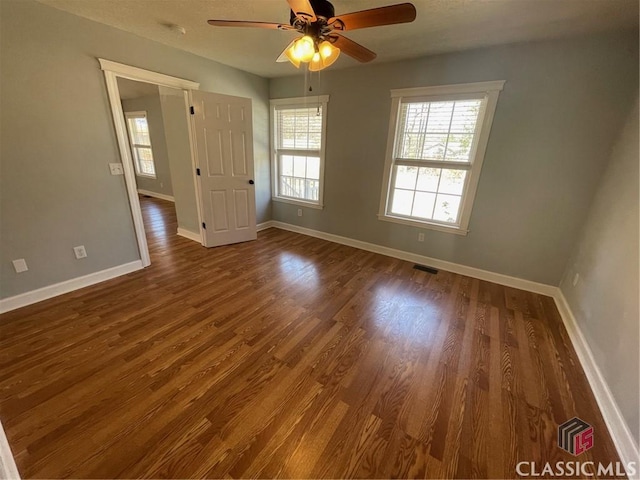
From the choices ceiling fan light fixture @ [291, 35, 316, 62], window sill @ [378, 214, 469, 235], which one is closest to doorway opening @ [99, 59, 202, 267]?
ceiling fan light fixture @ [291, 35, 316, 62]

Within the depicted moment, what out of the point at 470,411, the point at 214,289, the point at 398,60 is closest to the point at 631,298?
the point at 470,411

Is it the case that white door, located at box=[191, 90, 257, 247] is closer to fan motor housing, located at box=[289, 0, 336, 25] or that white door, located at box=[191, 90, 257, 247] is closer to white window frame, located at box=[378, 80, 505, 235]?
white window frame, located at box=[378, 80, 505, 235]

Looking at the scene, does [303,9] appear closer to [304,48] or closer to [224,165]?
[304,48]

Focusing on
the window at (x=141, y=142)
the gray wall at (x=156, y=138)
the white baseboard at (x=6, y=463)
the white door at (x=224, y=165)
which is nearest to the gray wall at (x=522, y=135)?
the white door at (x=224, y=165)

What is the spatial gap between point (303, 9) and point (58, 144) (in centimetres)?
243

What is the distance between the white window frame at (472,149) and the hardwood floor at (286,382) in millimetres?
928

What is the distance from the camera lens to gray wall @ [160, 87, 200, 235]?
3.40m

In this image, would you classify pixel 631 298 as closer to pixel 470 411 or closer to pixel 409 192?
pixel 470 411

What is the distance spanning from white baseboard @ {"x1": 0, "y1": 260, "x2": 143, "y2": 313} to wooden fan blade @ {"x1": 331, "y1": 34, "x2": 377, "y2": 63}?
10.0 feet

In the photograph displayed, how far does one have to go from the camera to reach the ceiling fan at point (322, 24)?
52.2 inches

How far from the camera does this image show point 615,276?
174 cm

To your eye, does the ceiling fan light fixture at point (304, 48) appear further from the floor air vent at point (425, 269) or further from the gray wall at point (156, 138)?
the gray wall at point (156, 138)

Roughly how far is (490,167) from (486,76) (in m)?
0.91

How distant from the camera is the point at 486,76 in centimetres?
253
